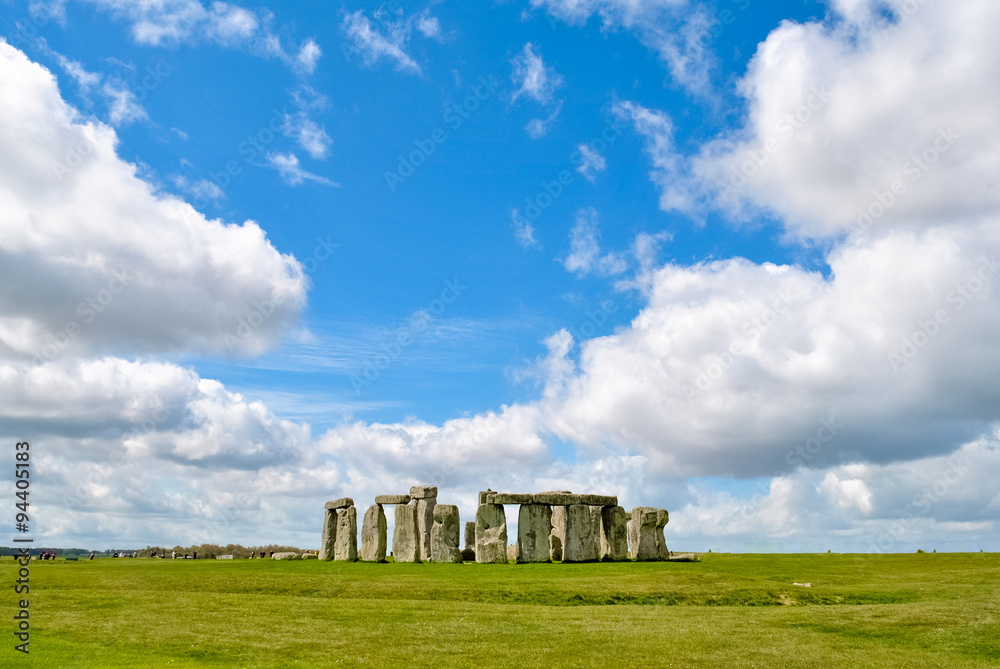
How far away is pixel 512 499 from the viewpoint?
33875mm

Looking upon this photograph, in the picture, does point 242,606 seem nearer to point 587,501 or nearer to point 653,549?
point 587,501

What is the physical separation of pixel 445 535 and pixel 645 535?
9.45 m

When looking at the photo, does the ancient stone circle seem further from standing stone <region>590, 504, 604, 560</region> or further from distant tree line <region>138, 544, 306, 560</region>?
distant tree line <region>138, 544, 306, 560</region>

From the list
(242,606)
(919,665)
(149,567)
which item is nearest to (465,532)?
(149,567)

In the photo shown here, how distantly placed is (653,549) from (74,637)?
25.2 metres

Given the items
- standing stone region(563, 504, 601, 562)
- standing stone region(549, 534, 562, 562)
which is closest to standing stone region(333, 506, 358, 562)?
standing stone region(549, 534, 562, 562)

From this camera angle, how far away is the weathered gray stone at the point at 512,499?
111 ft

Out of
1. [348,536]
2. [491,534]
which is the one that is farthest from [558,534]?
[348,536]

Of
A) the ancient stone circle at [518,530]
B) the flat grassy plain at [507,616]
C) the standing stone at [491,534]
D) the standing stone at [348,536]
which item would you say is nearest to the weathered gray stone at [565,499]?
the ancient stone circle at [518,530]

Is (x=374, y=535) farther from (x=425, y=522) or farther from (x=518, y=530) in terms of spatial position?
(x=518, y=530)

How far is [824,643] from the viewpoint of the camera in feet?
56.7

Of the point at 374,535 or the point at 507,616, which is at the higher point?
the point at 374,535

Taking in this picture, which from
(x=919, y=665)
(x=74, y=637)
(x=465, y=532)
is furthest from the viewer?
(x=465, y=532)

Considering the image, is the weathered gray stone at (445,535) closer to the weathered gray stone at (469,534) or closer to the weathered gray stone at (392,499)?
the weathered gray stone at (392,499)
